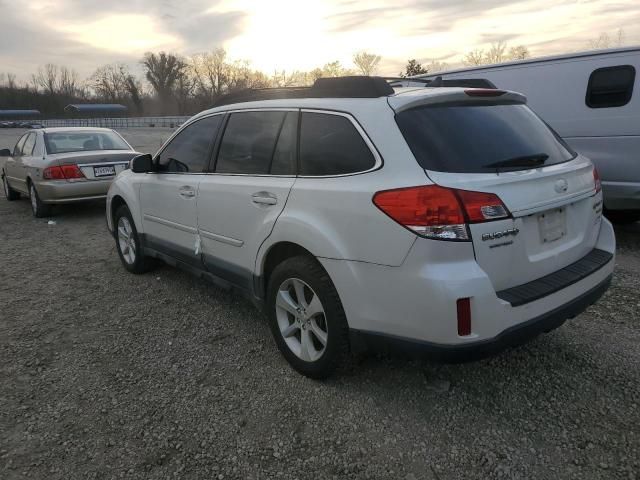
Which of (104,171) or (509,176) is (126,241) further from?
(509,176)

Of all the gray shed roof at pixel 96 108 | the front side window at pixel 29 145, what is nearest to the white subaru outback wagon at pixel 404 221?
the front side window at pixel 29 145

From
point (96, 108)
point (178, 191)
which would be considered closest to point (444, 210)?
point (178, 191)

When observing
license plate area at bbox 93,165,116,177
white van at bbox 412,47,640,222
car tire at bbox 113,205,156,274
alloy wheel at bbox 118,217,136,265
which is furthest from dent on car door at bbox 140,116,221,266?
white van at bbox 412,47,640,222

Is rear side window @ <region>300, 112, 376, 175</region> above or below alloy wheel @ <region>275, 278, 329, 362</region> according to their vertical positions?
above

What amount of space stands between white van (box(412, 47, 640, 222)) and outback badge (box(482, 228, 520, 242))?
12.7ft

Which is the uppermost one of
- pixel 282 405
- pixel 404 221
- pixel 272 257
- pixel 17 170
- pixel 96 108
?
pixel 96 108

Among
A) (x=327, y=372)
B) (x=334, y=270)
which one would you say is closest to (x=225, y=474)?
(x=327, y=372)

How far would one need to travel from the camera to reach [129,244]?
5.23m

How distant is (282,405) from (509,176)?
178 centimetres

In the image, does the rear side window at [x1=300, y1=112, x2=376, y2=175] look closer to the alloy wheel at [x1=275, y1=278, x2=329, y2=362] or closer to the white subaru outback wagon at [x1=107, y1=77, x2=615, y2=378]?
the white subaru outback wagon at [x1=107, y1=77, x2=615, y2=378]

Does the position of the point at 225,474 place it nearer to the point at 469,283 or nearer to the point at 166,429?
the point at 166,429

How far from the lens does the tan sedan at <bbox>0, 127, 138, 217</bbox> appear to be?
311 inches

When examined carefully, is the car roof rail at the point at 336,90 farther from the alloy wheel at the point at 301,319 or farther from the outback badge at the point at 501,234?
the alloy wheel at the point at 301,319

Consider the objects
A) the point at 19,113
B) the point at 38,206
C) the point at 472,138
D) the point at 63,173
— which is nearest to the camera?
the point at 472,138
